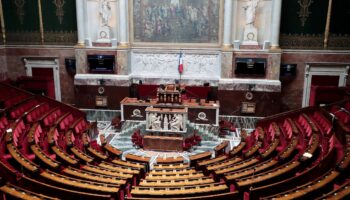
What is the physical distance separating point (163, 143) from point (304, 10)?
9.26m

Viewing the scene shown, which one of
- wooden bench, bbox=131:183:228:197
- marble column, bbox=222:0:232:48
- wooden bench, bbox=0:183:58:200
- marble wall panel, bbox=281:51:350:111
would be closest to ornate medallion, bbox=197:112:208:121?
marble column, bbox=222:0:232:48

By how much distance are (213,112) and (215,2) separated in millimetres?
5404

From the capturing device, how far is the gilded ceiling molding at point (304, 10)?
590 inches

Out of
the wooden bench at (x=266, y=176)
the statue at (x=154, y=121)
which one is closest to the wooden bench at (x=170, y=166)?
the wooden bench at (x=266, y=176)

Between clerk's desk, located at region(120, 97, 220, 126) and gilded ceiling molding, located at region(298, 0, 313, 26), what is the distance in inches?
225

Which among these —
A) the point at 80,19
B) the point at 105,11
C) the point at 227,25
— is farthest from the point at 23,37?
the point at 227,25

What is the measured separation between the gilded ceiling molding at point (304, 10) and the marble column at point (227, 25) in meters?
3.27

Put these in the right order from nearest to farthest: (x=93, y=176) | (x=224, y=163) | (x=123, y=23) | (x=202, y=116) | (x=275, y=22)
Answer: (x=93, y=176) → (x=224, y=163) → (x=202, y=116) → (x=275, y=22) → (x=123, y=23)

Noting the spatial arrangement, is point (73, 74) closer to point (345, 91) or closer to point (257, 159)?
point (257, 159)

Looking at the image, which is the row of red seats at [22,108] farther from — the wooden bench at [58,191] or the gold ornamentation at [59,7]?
the wooden bench at [58,191]

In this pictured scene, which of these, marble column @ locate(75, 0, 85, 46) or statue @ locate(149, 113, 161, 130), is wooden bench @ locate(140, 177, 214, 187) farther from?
marble column @ locate(75, 0, 85, 46)

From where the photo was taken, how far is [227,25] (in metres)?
15.2

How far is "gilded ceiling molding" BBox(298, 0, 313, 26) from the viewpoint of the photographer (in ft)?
49.1

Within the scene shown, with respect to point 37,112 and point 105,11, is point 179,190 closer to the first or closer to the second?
point 37,112
